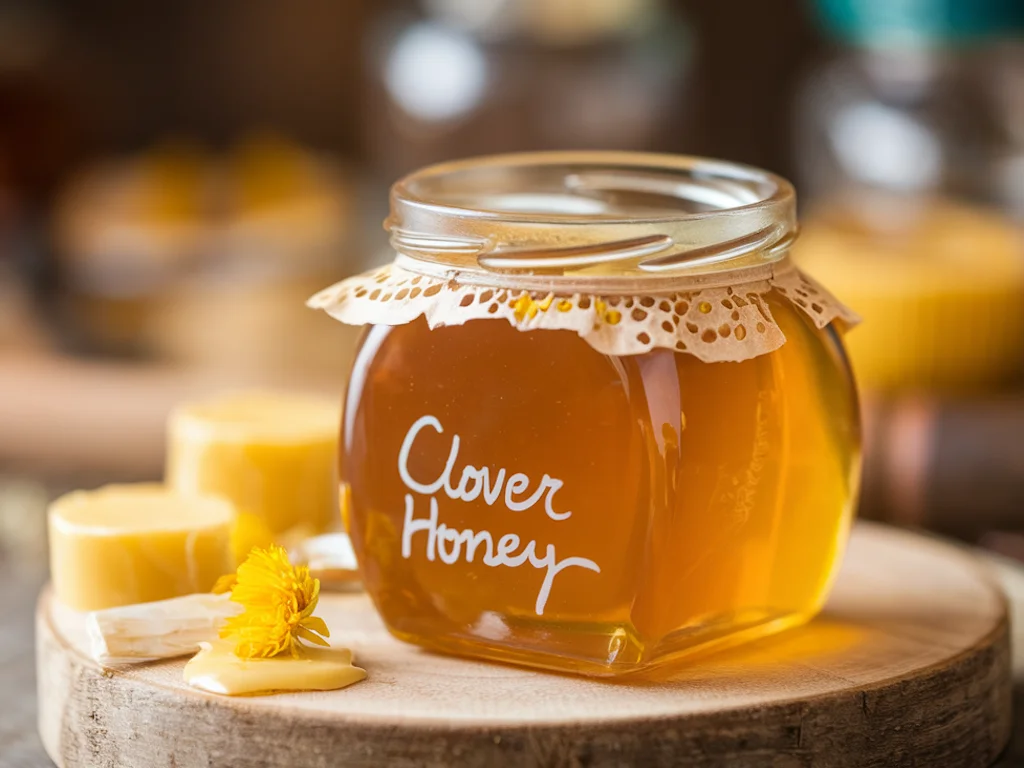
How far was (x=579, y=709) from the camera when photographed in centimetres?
63

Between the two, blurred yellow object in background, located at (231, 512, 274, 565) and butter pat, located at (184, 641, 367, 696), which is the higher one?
butter pat, located at (184, 641, 367, 696)

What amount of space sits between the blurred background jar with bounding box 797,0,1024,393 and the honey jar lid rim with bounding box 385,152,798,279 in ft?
2.06

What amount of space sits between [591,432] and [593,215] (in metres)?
0.21

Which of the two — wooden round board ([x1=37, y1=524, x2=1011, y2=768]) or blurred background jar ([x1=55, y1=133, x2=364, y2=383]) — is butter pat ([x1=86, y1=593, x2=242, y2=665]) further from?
blurred background jar ([x1=55, y1=133, x2=364, y2=383])

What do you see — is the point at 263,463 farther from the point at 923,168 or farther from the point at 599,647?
the point at 923,168

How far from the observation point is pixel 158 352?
6.49ft

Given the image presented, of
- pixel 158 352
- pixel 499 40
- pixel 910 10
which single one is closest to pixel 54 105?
pixel 158 352

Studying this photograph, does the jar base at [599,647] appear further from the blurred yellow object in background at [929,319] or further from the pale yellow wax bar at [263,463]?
the blurred yellow object in background at [929,319]

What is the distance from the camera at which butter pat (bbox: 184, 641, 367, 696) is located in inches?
25.7

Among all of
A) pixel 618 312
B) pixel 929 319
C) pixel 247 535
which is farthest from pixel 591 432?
pixel 929 319

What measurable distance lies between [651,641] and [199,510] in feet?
0.87

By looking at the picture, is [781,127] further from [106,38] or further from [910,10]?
[106,38]

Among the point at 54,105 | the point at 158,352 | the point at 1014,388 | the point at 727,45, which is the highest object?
the point at 727,45

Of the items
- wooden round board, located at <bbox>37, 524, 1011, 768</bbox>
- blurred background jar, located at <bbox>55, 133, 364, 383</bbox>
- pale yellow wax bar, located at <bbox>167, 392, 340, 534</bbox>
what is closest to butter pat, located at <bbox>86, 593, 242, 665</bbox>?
wooden round board, located at <bbox>37, 524, 1011, 768</bbox>
